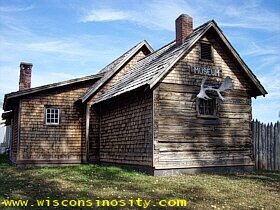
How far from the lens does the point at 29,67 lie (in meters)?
24.2

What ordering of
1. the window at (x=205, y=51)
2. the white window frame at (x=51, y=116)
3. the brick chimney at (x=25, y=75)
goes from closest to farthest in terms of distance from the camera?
the window at (x=205, y=51), the white window frame at (x=51, y=116), the brick chimney at (x=25, y=75)

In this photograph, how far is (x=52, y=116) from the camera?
20359 mm

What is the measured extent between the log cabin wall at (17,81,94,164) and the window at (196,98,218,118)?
7944 mm

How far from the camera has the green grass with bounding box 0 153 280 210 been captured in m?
9.67

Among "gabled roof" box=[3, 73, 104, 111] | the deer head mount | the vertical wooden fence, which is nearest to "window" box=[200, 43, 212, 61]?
the deer head mount

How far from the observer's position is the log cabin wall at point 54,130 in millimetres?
19672

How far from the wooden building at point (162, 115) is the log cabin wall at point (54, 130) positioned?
6 centimetres

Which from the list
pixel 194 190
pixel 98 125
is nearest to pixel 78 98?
pixel 98 125

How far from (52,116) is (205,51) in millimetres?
9942

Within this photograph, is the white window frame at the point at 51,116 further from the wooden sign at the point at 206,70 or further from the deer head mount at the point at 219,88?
the deer head mount at the point at 219,88

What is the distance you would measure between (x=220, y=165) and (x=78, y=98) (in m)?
9.59

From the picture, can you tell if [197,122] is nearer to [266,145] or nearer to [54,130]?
[266,145]

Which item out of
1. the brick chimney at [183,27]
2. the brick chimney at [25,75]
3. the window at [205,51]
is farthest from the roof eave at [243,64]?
the brick chimney at [25,75]

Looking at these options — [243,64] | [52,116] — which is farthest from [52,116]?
[243,64]
